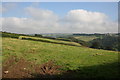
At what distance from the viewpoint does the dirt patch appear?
11.9 meters

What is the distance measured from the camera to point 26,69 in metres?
13.2

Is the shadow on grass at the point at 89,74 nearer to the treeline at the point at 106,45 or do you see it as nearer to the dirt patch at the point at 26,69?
the dirt patch at the point at 26,69

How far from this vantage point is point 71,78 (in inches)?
442

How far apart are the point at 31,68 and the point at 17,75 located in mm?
1811

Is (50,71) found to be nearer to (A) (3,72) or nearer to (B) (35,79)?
(B) (35,79)

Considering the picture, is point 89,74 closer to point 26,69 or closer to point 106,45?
point 26,69

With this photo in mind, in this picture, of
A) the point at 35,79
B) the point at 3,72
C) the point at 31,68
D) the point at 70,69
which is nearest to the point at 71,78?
the point at 70,69

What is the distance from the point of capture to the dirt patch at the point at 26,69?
1190cm

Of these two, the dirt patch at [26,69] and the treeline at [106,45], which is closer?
the dirt patch at [26,69]

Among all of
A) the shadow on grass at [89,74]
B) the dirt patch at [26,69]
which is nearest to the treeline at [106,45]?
the shadow on grass at [89,74]

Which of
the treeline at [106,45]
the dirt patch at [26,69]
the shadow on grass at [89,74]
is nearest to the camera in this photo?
the shadow on grass at [89,74]

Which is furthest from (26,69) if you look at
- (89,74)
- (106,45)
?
(106,45)

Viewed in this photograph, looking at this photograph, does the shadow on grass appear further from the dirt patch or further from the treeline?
the treeline

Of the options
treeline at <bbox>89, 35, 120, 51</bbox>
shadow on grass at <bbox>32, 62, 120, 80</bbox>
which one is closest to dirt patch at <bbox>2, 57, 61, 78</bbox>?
shadow on grass at <bbox>32, 62, 120, 80</bbox>
